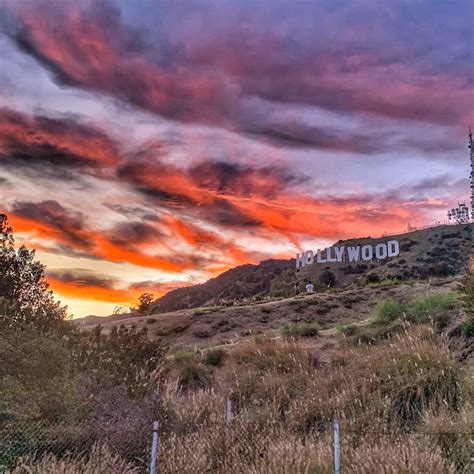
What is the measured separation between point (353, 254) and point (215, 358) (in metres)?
77.0

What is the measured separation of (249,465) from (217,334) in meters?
32.3

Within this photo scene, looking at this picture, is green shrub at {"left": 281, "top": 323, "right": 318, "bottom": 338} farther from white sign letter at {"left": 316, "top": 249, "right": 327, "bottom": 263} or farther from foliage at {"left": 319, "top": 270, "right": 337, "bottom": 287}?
white sign letter at {"left": 316, "top": 249, "right": 327, "bottom": 263}

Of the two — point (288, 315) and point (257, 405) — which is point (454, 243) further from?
point (257, 405)

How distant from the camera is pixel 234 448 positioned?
1080 centimetres

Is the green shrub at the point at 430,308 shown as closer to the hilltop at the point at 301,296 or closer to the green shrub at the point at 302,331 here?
the hilltop at the point at 301,296

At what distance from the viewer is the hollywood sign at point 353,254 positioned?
94.3 meters

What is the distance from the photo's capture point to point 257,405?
596 inches

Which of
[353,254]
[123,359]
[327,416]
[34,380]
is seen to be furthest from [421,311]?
[353,254]

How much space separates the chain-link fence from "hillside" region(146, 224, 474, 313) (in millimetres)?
58445

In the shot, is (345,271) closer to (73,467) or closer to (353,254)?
(353,254)

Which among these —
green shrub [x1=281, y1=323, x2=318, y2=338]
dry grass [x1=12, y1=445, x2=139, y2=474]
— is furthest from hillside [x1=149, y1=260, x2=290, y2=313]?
dry grass [x1=12, y1=445, x2=139, y2=474]

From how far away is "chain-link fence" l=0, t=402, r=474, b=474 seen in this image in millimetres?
8914

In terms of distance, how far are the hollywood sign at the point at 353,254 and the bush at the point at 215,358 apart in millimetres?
71262

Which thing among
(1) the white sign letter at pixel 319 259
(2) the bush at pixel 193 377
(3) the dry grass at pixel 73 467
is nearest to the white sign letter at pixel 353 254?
(1) the white sign letter at pixel 319 259
